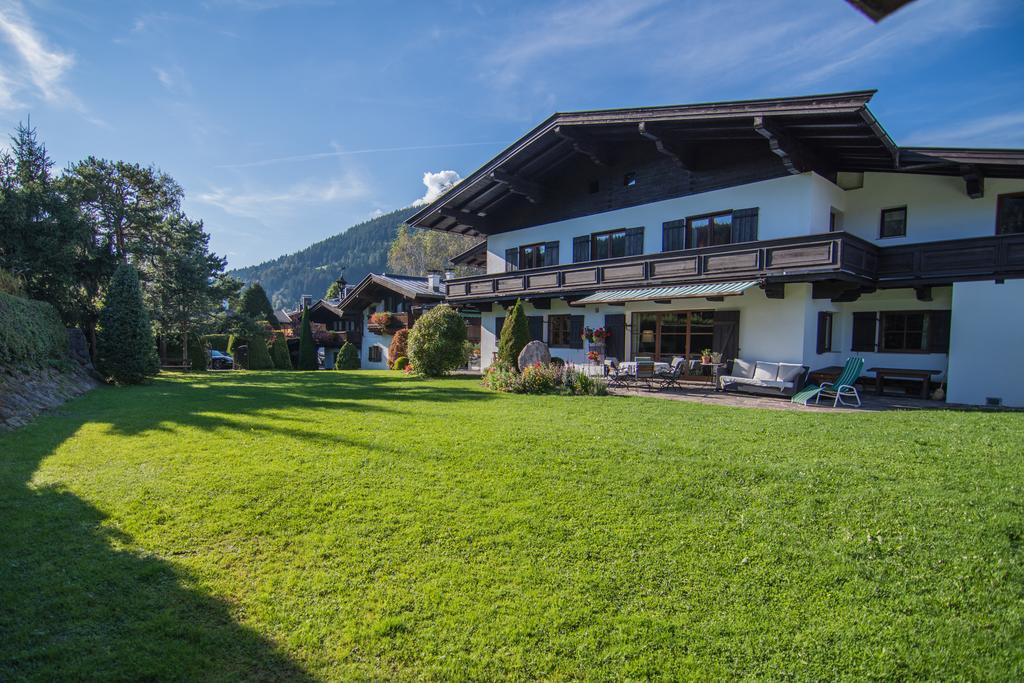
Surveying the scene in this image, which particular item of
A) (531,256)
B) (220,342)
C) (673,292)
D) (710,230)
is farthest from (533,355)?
(220,342)

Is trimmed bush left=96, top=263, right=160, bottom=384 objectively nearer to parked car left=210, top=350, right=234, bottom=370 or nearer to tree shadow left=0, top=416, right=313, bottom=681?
tree shadow left=0, top=416, right=313, bottom=681

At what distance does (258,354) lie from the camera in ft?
106

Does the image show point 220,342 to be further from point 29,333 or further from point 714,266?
point 714,266

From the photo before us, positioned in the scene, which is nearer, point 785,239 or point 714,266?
point 785,239

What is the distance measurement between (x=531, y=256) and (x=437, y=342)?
641 cm

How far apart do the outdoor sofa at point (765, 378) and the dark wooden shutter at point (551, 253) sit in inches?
357

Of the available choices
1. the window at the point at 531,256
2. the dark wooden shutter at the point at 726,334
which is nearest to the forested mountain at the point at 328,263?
the window at the point at 531,256

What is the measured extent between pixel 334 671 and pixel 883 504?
5176 millimetres

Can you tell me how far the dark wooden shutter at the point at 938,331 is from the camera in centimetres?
1409

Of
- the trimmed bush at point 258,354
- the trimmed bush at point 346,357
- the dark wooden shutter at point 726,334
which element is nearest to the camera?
the dark wooden shutter at point 726,334

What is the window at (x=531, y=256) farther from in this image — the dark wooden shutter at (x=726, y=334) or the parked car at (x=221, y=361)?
the parked car at (x=221, y=361)

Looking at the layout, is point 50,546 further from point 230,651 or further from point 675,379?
point 675,379

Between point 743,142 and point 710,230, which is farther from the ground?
point 743,142

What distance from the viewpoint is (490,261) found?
24516mm
